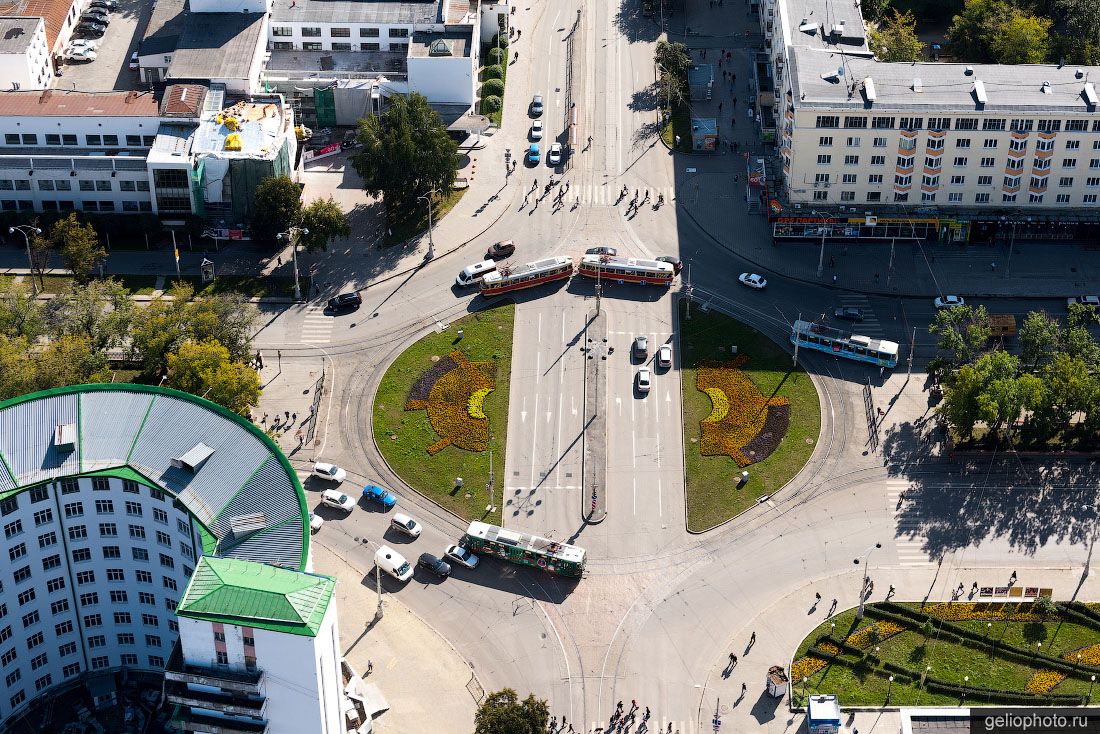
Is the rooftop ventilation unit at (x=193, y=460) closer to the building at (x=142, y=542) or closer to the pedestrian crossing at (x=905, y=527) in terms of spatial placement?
the building at (x=142, y=542)

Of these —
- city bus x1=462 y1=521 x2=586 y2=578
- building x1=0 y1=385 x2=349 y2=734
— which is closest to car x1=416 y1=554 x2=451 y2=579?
city bus x1=462 y1=521 x2=586 y2=578

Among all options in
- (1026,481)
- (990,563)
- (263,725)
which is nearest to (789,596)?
(990,563)

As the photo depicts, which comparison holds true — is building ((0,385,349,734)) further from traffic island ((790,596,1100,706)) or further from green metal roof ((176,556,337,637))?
traffic island ((790,596,1100,706))

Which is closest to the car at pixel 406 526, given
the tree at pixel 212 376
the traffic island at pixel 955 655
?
the tree at pixel 212 376

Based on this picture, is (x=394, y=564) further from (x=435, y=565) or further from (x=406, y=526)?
(x=406, y=526)

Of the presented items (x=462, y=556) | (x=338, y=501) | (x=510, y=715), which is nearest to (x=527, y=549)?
(x=462, y=556)
